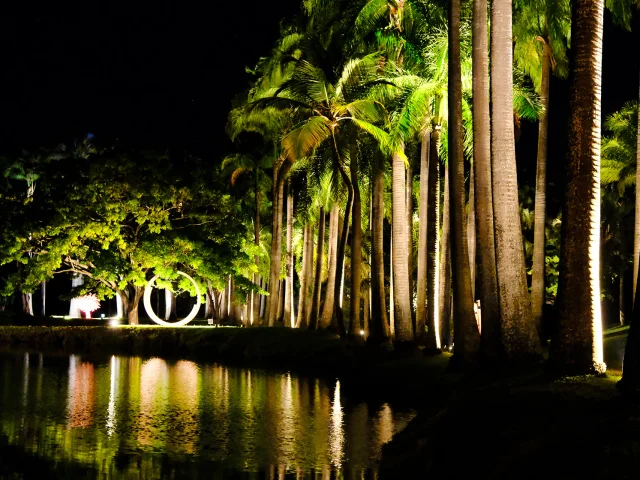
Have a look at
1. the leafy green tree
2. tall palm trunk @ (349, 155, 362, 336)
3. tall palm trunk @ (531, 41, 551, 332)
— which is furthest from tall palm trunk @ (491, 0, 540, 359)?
the leafy green tree

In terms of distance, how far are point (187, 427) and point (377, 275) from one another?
14.0 m

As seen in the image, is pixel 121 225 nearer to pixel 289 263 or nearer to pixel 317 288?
pixel 289 263

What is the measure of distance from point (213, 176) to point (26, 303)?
19.5 meters

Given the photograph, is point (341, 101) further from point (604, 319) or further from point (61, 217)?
point (604, 319)

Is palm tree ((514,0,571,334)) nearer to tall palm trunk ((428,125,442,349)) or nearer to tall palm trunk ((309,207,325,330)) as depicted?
tall palm trunk ((428,125,442,349))

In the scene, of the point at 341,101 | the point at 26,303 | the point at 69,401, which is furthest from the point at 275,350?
the point at 26,303

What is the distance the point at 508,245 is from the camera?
18.2 m

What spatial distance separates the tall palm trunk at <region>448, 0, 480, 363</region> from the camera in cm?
2072

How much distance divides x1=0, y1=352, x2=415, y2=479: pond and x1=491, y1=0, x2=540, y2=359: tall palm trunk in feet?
10.5

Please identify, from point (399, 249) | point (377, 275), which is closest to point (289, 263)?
point (377, 275)

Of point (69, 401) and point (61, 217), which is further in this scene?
point (61, 217)

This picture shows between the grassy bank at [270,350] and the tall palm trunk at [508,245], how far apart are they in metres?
3.35

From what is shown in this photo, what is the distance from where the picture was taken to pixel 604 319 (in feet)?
194

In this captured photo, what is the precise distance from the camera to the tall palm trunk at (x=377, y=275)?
29391 millimetres
